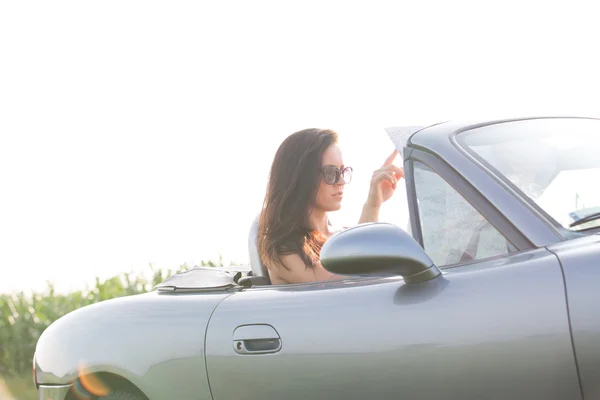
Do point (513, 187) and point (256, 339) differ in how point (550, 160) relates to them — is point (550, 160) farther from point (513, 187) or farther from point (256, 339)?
point (256, 339)

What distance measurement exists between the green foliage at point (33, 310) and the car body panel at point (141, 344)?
642 centimetres

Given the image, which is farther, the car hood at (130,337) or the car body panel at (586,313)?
the car hood at (130,337)

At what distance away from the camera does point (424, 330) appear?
108 inches

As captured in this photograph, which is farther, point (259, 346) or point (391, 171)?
point (391, 171)

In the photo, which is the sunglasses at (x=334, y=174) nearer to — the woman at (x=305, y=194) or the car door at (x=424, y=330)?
the woman at (x=305, y=194)

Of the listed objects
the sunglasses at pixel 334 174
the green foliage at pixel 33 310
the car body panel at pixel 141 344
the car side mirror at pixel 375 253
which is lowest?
the green foliage at pixel 33 310

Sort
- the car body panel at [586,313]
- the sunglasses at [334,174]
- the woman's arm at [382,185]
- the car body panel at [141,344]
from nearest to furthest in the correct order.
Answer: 1. the car body panel at [586,313]
2. the car body panel at [141,344]
3. the woman's arm at [382,185]
4. the sunglasses at [334,174]

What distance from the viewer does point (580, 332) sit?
2.49 m

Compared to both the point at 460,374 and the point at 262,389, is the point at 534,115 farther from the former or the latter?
the point at 262,389

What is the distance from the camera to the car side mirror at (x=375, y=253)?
2.78 m

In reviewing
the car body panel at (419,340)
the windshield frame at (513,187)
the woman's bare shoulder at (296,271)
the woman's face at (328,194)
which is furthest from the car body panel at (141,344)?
the windshield frame at (513,187)

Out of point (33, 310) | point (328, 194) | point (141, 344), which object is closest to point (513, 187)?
point (328, 194)

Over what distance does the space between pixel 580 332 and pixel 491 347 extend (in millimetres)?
261

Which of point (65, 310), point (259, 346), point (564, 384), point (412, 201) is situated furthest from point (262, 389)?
point (65, 310)
